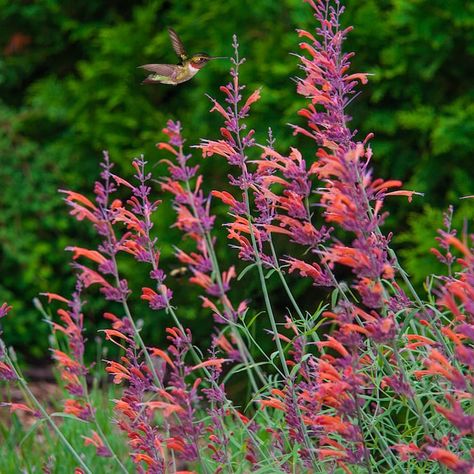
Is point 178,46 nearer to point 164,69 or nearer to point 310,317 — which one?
point 164,69

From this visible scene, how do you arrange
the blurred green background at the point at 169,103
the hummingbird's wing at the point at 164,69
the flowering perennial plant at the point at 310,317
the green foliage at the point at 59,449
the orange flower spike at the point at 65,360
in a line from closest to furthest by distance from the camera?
the flowering perennial plant at the point at 310,317, the orange flower spike at the point at 65,360, the hummingbird's wing at the point at 164,69, the green foliage at the point at 59,449, the blurred green background at the point at 169,103

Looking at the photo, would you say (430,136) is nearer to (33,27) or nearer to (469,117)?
(469,117)

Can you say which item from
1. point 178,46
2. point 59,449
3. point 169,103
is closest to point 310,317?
point 178,46

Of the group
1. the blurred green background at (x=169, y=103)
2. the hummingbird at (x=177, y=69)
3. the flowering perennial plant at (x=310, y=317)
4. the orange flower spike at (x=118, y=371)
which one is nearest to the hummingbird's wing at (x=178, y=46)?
the hummingbird at (x=177, y=69)

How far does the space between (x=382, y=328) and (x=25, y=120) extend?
656 cm

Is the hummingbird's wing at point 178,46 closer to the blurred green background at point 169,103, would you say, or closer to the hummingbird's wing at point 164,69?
the hummingbird's wing at point 164,69

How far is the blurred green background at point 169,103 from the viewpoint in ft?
18.7

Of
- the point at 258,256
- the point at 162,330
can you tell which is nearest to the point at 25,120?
the point at 162,330

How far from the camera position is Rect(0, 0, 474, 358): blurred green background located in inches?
225

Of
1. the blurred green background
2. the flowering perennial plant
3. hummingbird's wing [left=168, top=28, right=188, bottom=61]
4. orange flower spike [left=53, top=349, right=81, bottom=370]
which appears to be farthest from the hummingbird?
the blurred green background

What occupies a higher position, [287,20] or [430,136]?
[287,20]

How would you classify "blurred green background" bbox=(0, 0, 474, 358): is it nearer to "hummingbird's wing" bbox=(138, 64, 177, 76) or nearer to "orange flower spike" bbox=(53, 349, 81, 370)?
"hummingbird's wing" bbox=(138, 64, 177, 76)

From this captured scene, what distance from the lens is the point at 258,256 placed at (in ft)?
7.71

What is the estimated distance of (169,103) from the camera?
300 inches
